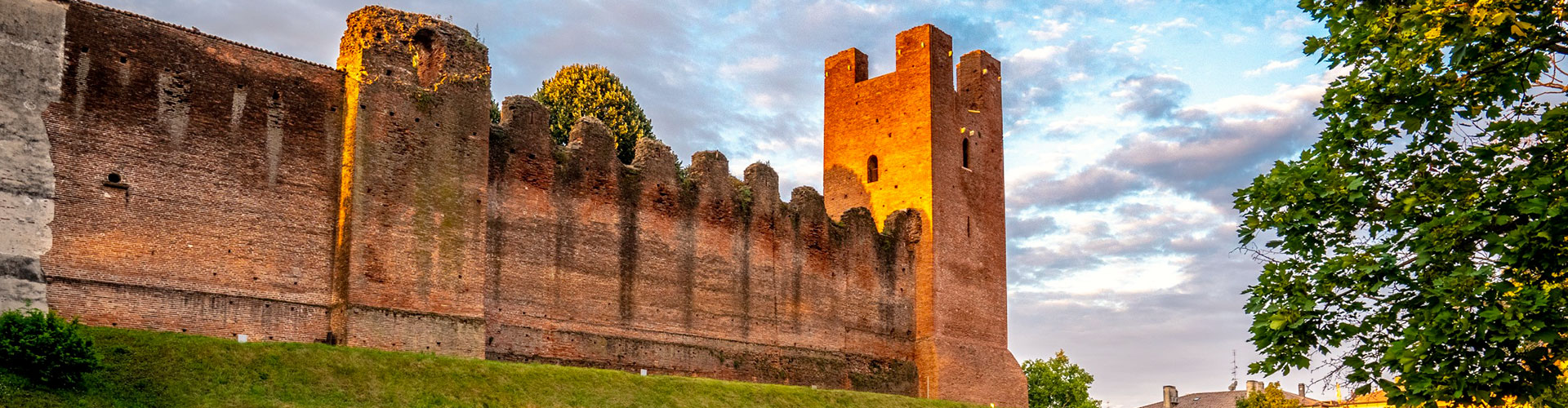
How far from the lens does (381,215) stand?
24.5 metres

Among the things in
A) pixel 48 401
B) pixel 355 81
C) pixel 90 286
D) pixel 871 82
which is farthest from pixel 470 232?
pixel 871 82

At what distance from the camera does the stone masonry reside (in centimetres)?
2131

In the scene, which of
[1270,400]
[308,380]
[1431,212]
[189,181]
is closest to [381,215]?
[189,181]

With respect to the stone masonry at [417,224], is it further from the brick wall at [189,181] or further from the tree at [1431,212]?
the tree at [1431,212]

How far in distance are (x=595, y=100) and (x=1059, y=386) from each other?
19098 millimetres

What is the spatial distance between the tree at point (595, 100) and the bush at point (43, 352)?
28692 mm

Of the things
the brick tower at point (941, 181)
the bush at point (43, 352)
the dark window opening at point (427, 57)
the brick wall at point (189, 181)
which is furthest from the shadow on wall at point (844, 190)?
the bush at point (43, 352)

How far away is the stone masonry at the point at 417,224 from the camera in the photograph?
2131 centimetres

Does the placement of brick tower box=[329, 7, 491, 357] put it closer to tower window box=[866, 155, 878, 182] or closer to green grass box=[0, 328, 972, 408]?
green grass box=[0, 328, 972, 408]

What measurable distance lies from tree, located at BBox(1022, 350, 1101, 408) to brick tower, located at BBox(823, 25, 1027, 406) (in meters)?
11.5

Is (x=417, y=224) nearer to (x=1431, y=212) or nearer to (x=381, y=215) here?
(x=381, y=215)

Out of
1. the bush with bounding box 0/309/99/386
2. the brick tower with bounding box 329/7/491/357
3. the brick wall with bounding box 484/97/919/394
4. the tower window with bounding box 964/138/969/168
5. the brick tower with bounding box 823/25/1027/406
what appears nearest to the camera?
the bush with bounding box 0/309/99/386

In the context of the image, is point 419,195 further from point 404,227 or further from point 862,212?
point 862,212

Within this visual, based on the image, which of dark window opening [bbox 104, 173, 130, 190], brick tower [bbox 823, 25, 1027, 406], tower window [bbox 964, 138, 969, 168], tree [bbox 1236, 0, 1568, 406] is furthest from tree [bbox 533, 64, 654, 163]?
tree [bbox 1236, 0, 1568, 406]
